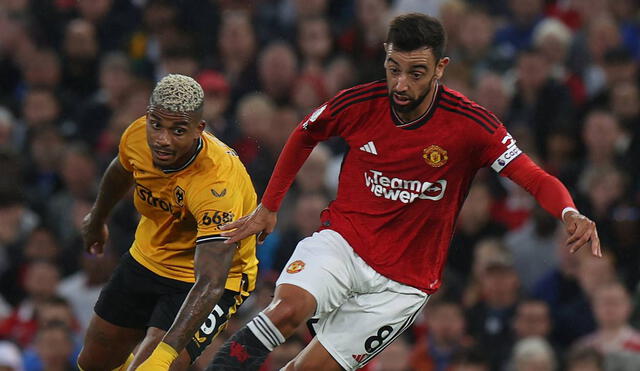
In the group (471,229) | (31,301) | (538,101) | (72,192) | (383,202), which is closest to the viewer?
(383,202)

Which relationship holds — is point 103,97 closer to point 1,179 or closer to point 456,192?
point 1,179

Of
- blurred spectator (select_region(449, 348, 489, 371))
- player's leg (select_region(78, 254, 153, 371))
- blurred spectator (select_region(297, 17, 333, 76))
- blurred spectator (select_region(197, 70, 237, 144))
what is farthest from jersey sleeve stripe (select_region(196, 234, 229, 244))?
blurred spectator (select_region(297, 17, 333, 76))

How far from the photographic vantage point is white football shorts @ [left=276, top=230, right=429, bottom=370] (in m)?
7.00

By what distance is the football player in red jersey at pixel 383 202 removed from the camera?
6.73 m

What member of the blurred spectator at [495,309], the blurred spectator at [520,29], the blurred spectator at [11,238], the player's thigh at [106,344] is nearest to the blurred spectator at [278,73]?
the blurred spectator at [520,29]

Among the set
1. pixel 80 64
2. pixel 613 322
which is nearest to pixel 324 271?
pixel 613 322

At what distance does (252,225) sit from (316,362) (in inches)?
32.5

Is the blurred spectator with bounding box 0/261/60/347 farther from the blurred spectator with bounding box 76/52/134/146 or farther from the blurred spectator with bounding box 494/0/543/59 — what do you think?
the blurred spectator with bounding box 494/0/543/59

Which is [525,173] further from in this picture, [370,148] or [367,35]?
[367,35]

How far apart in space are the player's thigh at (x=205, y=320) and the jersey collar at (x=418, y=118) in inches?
54.6

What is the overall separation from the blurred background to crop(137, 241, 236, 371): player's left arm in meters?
3.33

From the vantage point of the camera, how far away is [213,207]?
6.91 meters

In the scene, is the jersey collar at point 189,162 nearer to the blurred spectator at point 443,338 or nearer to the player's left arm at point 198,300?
the player's left arm at point 198,300

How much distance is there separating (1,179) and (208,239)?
5843 millimetres
